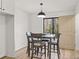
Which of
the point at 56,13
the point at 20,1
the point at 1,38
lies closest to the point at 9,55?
the point at 1,38

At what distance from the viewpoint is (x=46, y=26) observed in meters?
7.39

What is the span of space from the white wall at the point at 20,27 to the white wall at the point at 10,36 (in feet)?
4.40

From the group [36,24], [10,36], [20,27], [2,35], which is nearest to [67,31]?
[36,24]

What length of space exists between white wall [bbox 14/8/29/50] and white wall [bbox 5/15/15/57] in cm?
134

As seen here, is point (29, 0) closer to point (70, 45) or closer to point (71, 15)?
point (71, 15)

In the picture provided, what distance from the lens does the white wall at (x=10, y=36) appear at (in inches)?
170

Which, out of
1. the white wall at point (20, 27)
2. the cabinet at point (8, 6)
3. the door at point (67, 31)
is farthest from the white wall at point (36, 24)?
the cabinet at point (8, 6)

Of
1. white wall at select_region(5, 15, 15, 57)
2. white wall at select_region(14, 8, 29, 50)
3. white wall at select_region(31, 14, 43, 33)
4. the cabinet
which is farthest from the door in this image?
the cabinet

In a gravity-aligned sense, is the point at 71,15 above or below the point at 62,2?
below

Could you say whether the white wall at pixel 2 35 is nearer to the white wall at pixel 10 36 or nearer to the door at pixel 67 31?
the white wall at pixel 10 36

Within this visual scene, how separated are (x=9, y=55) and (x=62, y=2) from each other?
3313 mm

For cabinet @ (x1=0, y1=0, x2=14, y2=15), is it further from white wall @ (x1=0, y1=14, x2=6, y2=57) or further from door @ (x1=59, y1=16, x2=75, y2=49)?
door @ (x1=59, y1=16, x2=75, y2=49)

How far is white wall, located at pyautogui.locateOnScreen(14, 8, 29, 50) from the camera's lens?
19.3 ft

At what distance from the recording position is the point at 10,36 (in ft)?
14.3
